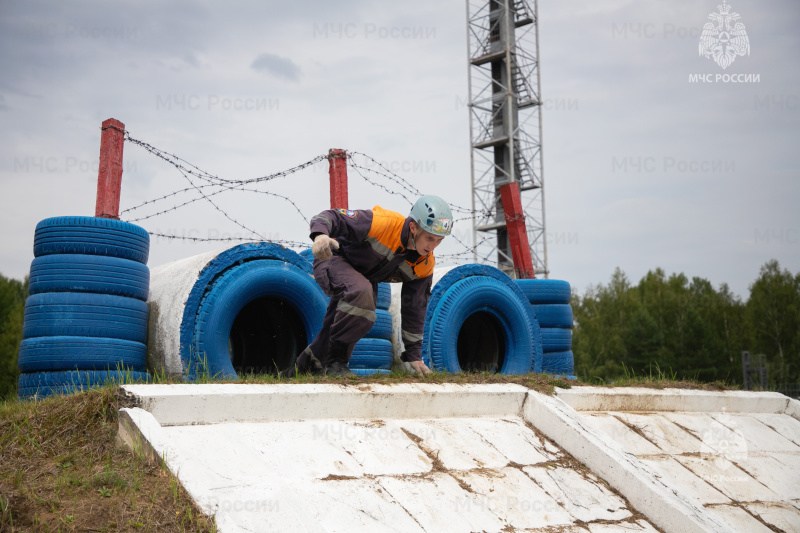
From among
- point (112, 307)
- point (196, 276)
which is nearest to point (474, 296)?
point (196, 276)

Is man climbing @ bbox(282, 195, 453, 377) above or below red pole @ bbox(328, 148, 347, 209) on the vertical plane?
below

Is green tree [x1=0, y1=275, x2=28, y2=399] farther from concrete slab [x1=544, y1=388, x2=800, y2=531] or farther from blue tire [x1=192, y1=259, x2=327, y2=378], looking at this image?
concrete slab [x1=544, y1=388, x2=800, y2=531]

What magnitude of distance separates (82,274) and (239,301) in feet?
4.37

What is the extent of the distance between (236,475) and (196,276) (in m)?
3.23

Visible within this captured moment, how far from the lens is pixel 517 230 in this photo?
412 inches

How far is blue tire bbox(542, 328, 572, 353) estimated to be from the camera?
941 cm

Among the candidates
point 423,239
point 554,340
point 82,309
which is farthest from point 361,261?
point 554,340

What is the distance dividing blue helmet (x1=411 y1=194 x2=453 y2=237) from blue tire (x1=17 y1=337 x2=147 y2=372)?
283 centimetres

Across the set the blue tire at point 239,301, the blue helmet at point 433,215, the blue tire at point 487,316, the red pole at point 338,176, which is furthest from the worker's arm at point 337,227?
the red pole at point 338,176

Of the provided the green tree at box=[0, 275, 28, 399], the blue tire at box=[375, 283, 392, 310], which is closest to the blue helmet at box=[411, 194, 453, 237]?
the blue tire at box=[375, 283, 392, 310]

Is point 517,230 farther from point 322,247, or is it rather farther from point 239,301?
point 322,247

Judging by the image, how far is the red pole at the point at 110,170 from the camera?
283 inches

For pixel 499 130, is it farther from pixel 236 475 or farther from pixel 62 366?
pixel 236 475

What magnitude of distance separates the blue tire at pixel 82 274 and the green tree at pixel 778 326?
36.8 meters
